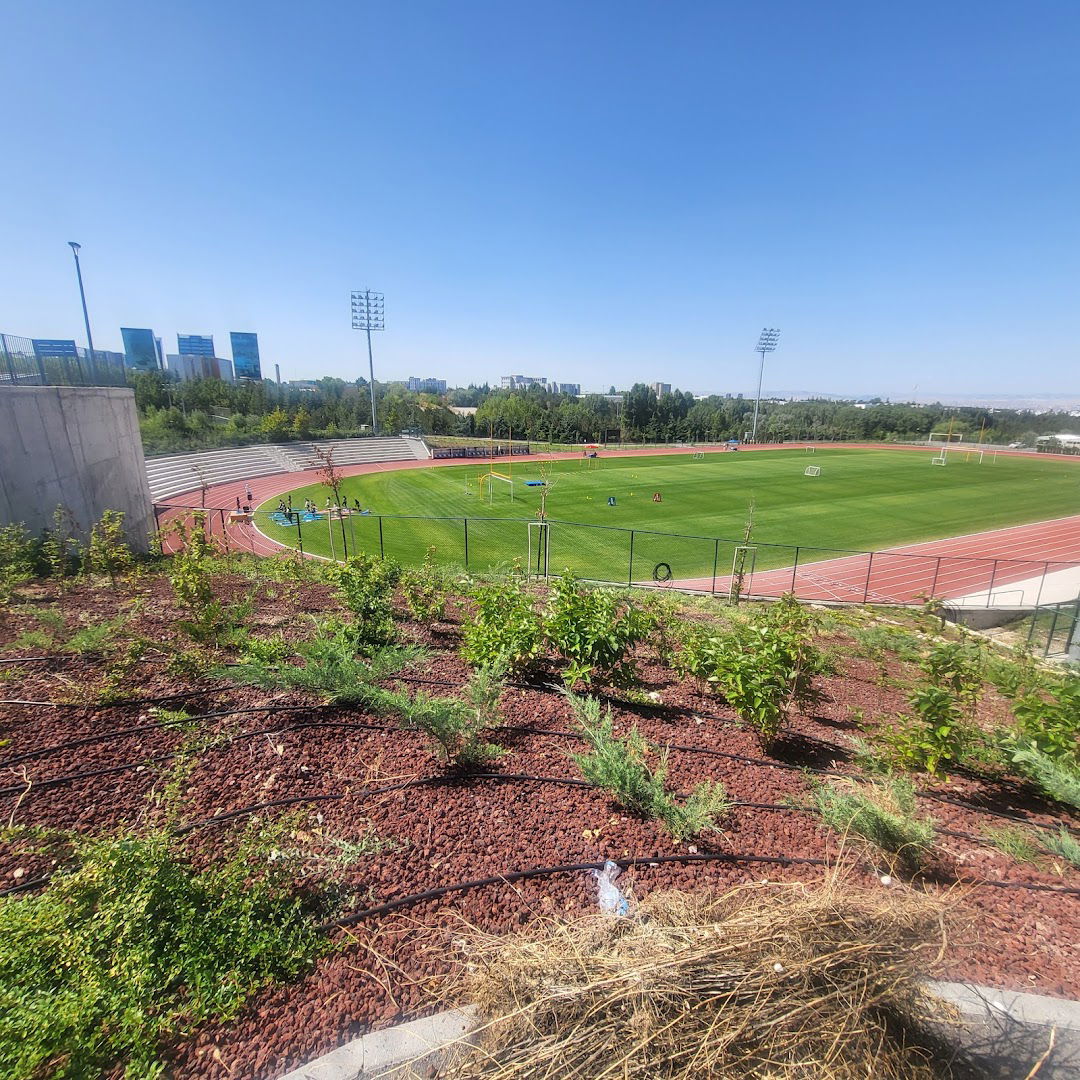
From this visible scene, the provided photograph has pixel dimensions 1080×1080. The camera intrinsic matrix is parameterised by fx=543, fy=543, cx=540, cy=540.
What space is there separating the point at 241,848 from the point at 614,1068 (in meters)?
2.10

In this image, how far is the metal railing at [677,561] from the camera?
19281 mm

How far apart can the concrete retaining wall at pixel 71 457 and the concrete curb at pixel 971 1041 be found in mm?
11550

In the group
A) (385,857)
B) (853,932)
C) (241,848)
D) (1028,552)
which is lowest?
(1028,552)

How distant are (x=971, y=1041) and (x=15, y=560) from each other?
11433mm

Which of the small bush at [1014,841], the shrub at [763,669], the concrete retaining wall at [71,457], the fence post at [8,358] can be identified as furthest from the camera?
the fence post at [8,358]

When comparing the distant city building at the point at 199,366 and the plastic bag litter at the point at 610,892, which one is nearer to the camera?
the plastic bag litter at the point at 610,892

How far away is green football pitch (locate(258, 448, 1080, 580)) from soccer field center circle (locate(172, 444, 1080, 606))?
15 cm

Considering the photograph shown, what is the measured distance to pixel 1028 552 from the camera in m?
26.7

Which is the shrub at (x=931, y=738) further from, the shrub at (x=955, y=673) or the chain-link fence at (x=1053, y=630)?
Answer: the chain-link fence at (x=1053, y=630)

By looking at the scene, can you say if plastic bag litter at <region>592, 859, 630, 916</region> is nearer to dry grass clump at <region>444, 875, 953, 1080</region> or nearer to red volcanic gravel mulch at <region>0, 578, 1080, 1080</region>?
red volcanic gravel mulch at <region>0, 578, 1080, 1080</region>

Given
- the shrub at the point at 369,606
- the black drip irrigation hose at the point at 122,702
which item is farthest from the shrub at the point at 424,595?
the black drip irrigation hose at the point at 122,702

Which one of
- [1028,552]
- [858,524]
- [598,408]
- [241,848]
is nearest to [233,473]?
[858,524]

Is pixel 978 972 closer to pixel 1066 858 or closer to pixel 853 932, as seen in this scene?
pixel 853 932

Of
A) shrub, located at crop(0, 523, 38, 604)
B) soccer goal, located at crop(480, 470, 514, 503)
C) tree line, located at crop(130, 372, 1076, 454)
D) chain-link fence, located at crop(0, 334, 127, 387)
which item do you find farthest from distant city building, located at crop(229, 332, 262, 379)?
shrub, located at crop(0, 523, 38, 604)
